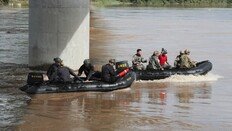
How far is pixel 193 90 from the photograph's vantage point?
19734mm

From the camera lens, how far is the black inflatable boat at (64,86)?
17.9 metres

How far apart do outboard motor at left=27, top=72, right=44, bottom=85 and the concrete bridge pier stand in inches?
208

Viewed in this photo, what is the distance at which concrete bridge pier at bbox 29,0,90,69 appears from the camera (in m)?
22.8

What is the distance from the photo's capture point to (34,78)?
17781mm

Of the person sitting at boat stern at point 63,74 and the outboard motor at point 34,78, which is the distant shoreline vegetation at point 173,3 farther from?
the outboard motor at point 34,78

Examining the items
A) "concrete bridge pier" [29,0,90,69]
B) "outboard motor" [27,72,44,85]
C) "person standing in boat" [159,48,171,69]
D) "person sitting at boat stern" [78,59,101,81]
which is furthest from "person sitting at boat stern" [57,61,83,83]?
"person standing in boat" [159,48,171,69]

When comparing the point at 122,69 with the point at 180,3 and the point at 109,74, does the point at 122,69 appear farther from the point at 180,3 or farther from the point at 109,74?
the point at 180,3

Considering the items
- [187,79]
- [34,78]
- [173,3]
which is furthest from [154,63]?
[173,3]

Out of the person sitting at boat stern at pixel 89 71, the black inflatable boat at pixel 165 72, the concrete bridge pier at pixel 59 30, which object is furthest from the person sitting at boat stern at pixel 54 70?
the concrete bridge pier at pixel 59 30

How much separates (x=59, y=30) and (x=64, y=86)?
526cm

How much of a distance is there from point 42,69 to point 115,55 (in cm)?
902

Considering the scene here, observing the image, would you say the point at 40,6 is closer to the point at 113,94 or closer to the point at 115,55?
Answer: the point at 113,94

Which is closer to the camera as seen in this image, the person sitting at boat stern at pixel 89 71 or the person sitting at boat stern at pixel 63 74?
the person sitting at boat stern at pixel 63 74

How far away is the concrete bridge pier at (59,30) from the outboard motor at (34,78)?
5278mm
